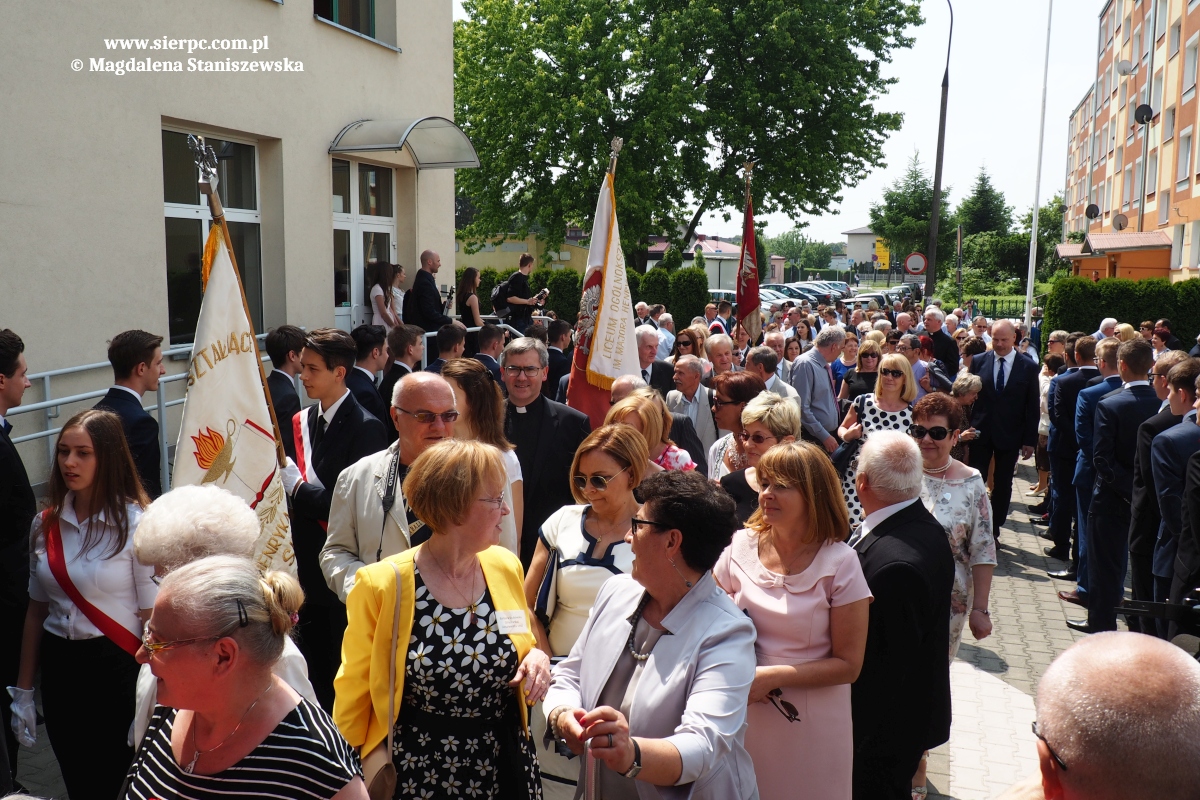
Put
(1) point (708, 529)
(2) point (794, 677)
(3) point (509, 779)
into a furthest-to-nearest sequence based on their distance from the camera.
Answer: (2) point (794, 677)
(3) point (509, 779)
(1) point (708, 529)

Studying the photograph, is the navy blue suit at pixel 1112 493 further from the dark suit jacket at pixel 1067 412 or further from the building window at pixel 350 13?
the building window at pixel 350 13

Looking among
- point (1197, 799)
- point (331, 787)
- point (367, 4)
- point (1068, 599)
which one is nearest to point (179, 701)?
point (331, 787)

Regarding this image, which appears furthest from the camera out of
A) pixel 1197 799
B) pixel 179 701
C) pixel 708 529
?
pixel 708 529

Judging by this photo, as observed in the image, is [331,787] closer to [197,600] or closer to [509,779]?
[197,600]

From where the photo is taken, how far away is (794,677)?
3.36 metres

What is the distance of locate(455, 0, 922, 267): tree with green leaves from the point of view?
91.7 ft

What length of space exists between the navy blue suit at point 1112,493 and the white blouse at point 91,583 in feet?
21.4

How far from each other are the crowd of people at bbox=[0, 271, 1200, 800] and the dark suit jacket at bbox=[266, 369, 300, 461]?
1.7 inches

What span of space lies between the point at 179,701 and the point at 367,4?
41.8 feet

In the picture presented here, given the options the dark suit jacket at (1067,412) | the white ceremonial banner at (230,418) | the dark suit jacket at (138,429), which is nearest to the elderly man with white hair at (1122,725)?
the white ceremonial banner at (230,418)

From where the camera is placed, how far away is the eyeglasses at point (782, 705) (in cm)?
338

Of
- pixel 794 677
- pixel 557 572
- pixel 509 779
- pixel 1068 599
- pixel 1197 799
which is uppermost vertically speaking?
Result: pixel 1197 799

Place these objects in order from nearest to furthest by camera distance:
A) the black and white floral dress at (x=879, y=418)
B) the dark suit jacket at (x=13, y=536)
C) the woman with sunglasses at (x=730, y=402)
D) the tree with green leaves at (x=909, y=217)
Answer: the dark suit jacket at (x=13, y=536) → the woman with sunglasses at (x=730, y=402) → the black and white floral dress at (x=879, y=418) → the tree with green leaves at (x=909, y=217)

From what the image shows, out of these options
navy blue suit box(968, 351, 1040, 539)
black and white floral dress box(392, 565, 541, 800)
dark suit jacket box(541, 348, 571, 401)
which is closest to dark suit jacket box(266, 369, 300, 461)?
black and white floral dress box(392, 565, 541, 800)
